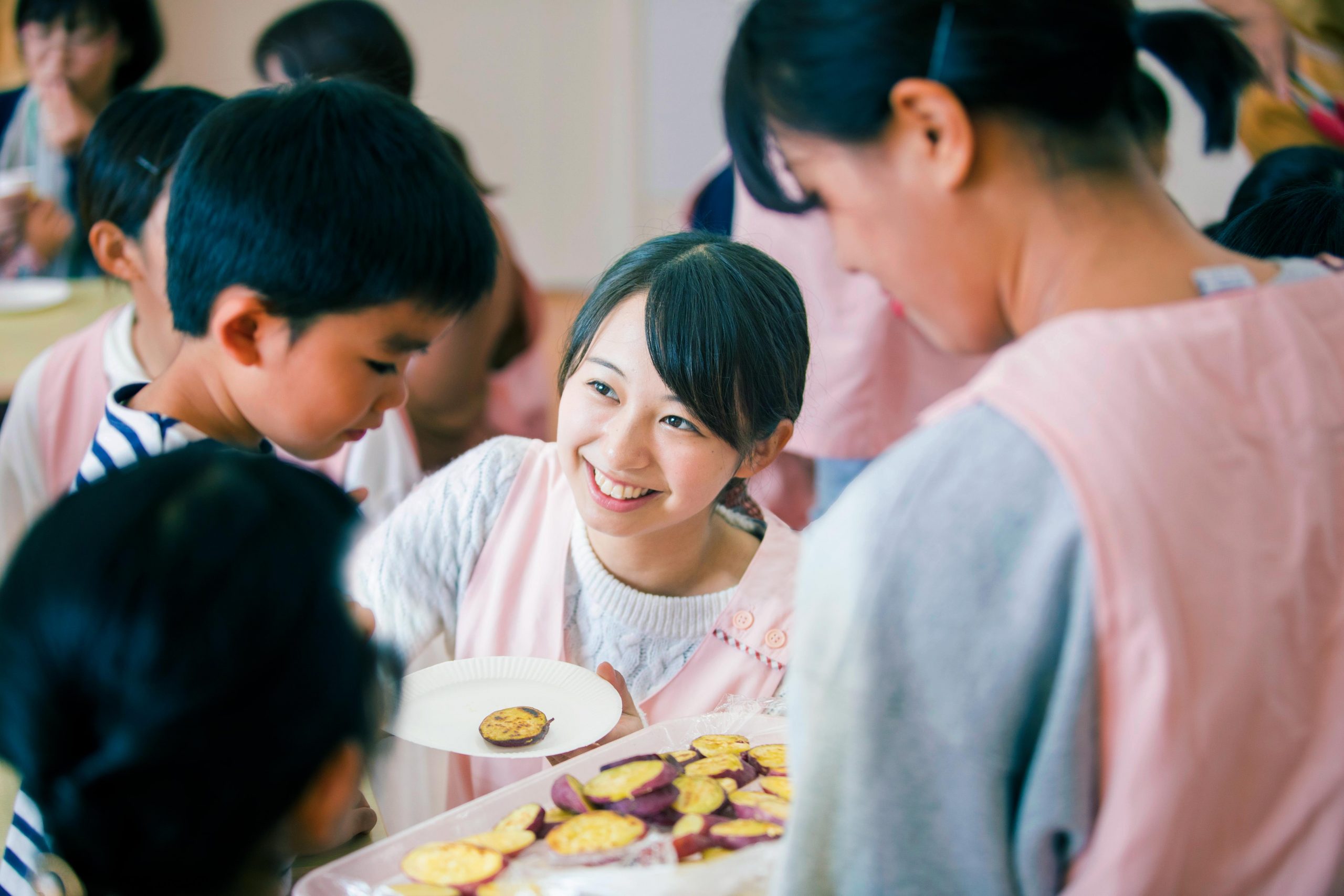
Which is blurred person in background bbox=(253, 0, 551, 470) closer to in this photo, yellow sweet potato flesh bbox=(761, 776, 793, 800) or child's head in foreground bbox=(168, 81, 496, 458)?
child's head in foreground bbox=(168, 81, 496, 458)

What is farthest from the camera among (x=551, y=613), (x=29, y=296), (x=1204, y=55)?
(x=29, y=296)

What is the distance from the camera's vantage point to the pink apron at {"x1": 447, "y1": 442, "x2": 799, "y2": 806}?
3.56 ft

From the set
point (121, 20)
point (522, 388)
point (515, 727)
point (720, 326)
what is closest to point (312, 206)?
point (720, 326)

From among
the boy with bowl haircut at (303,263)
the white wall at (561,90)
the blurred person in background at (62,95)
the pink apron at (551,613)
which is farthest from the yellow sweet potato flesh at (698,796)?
the white wall at (561,90)

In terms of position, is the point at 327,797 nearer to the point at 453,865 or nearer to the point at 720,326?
the point at 453,865

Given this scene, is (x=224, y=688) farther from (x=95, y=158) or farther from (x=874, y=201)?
(x=95, y=158)

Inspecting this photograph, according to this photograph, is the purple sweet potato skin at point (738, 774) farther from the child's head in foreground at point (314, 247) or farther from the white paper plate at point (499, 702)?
the child's head in foreground at point (314, 247)

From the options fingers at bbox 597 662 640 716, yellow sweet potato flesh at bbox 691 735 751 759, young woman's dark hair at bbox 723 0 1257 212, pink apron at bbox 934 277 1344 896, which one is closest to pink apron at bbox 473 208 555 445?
fingers at bbox 597 662 640 716

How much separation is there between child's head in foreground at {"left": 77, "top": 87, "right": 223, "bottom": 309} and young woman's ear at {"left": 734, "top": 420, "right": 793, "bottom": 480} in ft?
2.74

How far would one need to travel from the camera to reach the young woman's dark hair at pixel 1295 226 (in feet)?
3.53

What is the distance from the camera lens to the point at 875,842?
61cm

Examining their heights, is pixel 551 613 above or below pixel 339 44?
below

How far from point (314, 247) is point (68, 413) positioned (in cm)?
75

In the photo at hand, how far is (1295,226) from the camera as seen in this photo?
1104mm
